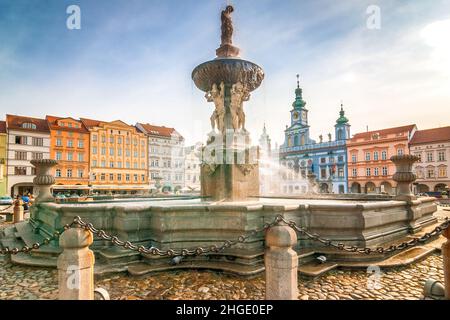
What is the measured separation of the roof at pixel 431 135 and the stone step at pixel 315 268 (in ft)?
165

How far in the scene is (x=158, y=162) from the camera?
52938 millimetres

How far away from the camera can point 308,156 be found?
193ft

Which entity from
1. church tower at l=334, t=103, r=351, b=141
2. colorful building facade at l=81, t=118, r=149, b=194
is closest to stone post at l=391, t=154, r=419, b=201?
colorful building facade at l=81, t=118, r=149, b=194

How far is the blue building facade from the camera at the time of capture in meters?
53.7

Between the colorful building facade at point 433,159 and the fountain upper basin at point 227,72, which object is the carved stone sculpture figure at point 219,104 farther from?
the colorful building facade at point 433,159

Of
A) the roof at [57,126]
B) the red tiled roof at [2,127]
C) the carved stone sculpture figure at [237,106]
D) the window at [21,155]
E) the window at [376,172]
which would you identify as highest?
the roof at [57,126]

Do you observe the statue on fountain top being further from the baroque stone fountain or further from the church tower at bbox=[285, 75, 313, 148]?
the church tower at bbox=[285, 75, 313, 148]

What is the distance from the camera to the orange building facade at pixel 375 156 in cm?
4531

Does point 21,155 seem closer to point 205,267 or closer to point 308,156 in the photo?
point 205,267

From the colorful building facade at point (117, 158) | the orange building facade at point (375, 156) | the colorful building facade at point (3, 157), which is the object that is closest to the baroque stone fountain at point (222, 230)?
the colorful building facade at point (3, 157)

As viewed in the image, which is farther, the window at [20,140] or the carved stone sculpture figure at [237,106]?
the window at [20,140]

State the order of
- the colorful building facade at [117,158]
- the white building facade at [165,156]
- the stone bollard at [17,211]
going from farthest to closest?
the white building facade at [165,156] → the colorful building facade at [117,158] → the stone bollard at [17,211]
